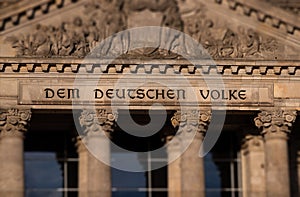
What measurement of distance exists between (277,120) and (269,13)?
13.3ft

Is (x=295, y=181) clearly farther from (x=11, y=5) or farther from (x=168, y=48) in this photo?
(x=11, y=5)

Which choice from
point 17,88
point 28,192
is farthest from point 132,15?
point 28,192

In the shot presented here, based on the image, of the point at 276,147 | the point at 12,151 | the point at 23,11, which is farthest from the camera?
the point at 276,147

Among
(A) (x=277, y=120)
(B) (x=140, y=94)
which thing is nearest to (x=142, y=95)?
(B) (x=140, y=94)

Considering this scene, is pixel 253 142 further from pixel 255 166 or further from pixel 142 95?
pixel 142 95

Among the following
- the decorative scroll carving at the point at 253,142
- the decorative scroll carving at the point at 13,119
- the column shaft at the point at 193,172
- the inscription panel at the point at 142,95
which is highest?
the inscription panel at the point at 142,95

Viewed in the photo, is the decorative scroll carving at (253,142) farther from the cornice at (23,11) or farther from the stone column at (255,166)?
the cornice at (23,11)

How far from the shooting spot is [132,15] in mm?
46625

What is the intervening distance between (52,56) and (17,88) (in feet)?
5.72

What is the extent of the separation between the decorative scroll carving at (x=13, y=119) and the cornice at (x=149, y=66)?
152 cm

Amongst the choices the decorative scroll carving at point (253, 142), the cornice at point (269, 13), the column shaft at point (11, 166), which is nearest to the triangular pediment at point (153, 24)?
the cornice at point (269, 13)

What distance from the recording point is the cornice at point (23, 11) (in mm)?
45594

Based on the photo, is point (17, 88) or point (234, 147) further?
point (234, 147)

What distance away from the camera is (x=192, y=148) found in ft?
151
